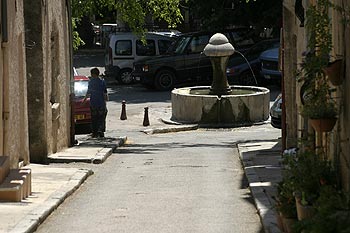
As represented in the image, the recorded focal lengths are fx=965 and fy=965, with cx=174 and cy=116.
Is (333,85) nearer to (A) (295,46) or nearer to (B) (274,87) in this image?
(A) (295,46)

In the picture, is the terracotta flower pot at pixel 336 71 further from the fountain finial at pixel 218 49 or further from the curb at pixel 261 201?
the fountain finial at pixel 218 49

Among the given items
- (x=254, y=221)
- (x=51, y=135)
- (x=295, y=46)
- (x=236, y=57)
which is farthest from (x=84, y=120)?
(x=254, y=221)

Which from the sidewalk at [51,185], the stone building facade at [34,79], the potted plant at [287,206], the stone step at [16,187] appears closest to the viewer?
the potted plant at [287,206]

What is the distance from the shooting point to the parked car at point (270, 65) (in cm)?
3678

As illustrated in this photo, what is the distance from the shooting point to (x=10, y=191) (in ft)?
41.5

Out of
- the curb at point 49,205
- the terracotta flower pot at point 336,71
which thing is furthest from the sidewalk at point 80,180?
the terracotta flower pot at point 336,71

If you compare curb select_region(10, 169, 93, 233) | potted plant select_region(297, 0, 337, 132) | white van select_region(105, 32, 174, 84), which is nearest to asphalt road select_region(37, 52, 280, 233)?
curb select_region(10, 169, 93, 233)

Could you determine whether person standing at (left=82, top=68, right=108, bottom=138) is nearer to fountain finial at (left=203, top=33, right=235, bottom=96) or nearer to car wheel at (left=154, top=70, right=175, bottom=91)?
fountain finial at (left=203, top=33, right=235, bottom=96)

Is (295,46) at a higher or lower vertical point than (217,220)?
higher

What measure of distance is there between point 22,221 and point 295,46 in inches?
333

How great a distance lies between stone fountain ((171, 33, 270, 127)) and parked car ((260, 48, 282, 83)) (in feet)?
20.1

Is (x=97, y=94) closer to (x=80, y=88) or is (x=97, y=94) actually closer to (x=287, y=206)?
(x=80, y=88)

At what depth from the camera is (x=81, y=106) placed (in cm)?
2588

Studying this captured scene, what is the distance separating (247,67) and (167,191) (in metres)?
23.3
